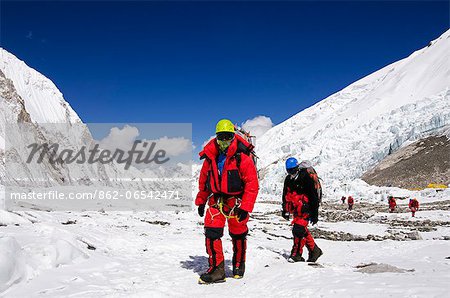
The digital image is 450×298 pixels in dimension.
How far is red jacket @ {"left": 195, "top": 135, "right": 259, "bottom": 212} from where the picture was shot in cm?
587

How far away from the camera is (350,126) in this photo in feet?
313

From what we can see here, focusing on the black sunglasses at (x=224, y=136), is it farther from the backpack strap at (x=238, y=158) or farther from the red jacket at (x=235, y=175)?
the backpack strap at (x=238, y=158)

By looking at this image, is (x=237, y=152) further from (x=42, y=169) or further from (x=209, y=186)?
(x=42, y=169)

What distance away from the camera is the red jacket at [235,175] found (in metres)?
5.87

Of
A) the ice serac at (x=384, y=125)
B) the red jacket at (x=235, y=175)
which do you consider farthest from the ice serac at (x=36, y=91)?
the red jacket at (x=235, y=175)

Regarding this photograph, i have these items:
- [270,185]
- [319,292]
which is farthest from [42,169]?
[270,185]

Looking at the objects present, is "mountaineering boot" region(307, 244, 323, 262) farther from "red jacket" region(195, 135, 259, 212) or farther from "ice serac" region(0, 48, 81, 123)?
"ice serac" region(0, 48, 81, 123)

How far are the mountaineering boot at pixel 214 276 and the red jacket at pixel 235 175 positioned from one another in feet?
3.49

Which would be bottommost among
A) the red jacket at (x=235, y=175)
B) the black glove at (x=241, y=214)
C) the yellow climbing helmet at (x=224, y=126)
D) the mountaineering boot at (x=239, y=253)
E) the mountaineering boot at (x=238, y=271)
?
the mountaineering boot at (x=238, y=271)

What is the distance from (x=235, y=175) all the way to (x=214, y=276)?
5.43 ft

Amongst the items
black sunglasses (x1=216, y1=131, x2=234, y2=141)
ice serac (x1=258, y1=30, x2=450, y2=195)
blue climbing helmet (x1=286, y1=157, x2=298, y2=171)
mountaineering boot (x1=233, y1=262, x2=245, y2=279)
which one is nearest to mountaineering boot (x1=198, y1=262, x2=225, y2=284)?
mountaineering boot (x1=233, y1=262, x2=245, y2=279)

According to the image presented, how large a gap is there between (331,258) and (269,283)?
14.2 ft

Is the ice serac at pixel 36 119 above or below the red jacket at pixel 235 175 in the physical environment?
above

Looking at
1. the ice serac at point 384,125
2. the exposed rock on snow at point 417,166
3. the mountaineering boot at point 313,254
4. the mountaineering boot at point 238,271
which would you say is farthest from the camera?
the ice serac at point 384,125
